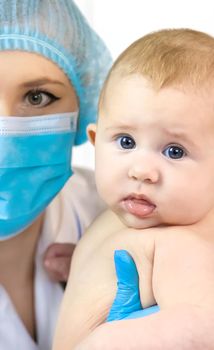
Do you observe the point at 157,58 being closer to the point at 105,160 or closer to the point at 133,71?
the point at 133,71

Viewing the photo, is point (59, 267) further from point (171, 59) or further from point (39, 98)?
point (171, 59)

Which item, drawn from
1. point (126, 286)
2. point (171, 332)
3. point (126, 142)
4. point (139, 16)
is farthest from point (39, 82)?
point (139, 16)

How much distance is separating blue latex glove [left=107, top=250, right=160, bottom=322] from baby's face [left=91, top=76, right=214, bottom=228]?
60 millimetres

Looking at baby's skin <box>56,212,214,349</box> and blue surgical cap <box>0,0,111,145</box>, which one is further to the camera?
blue surgical cap <box>0,0,111,145</box>

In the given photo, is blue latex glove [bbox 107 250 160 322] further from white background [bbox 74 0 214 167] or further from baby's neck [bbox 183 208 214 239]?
white background [bbox 74 0 214 167]

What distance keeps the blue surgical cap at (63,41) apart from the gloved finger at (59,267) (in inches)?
10.2

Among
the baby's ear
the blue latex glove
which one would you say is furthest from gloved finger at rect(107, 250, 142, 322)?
the baby's ear

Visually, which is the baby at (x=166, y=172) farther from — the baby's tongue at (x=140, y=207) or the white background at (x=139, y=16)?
the white background at (x=139, y=16)

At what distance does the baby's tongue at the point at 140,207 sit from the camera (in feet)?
3.44

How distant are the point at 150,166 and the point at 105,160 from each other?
0.33ft

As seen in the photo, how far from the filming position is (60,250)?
4.81 feet

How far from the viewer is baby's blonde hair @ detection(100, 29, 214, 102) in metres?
1.02

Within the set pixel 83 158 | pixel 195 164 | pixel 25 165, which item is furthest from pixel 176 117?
pixel 83 158

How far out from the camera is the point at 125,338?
38.1 inches
